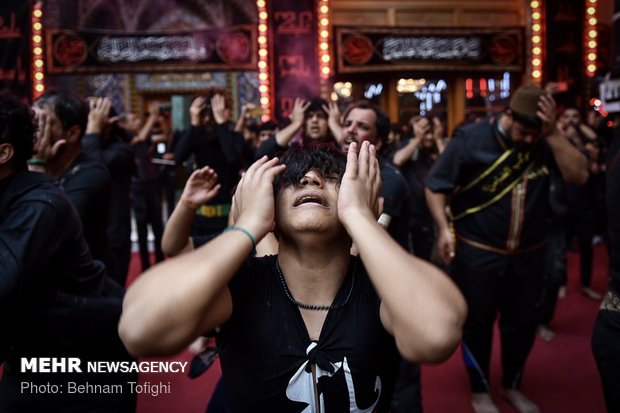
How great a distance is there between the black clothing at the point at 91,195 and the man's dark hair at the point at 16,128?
25.9 inches

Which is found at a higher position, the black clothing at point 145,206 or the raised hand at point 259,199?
the raised hand at point 259,199

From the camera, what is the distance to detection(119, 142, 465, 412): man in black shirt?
1.20 m

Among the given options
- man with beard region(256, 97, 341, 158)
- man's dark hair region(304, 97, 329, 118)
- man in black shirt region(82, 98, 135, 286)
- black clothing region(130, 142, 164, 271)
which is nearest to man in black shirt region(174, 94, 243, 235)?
man in black shirt region(82, 98, 135, 286)

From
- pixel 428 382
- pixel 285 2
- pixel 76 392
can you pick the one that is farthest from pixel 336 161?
pixel 285 2

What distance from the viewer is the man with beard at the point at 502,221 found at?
3242mm

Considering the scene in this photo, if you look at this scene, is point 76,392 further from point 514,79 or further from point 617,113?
point 514,79

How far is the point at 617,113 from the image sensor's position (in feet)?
7.32

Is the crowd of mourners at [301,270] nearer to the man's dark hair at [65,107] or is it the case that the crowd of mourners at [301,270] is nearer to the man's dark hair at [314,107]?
the man's dark hair at [65,107]

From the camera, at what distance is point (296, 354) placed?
1.35 meters

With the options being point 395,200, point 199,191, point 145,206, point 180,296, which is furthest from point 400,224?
point 145,206

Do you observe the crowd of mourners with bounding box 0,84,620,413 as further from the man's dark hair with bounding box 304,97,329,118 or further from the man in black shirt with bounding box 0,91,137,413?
the man's dark hair with bounding box 304,97,329,118

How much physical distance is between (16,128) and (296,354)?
1167 mm

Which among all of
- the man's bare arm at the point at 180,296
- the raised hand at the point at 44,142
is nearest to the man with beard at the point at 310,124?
the raised hand at the point at 44,142

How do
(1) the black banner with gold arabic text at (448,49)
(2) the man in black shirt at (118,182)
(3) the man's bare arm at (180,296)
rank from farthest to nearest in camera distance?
(1) the black banner with gold arabic text at (448,49)
(2) the man in black shirt at (118,182)
(3) the man's bare arm at (180,296)
